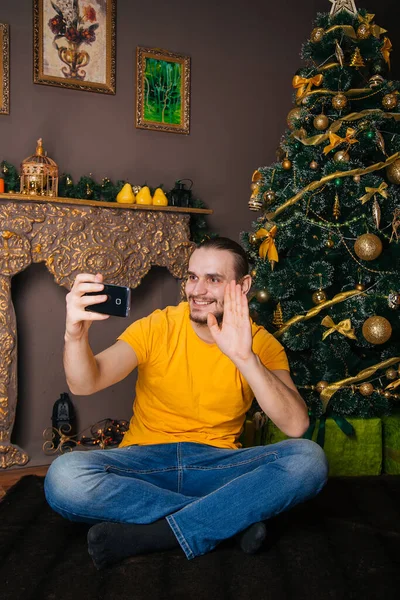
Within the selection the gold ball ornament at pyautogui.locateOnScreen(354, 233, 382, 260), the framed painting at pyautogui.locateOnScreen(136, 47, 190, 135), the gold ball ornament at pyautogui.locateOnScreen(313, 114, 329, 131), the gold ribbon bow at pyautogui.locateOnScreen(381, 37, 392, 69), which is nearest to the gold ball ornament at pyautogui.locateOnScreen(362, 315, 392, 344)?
the gold ball ornament at pyautogui.locateOnScreen(354, 233, 382, 260)

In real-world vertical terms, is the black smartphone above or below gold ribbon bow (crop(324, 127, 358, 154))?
below

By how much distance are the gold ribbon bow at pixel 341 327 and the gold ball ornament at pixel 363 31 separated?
1.32m

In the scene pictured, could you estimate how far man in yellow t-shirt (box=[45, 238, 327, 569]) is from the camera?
5.20 ft

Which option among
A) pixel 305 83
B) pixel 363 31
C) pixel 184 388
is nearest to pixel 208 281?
pixel 184 388

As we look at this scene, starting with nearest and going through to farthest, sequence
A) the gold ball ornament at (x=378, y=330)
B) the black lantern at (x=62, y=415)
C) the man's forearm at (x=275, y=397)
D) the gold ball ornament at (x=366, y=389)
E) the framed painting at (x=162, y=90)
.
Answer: the man's forearm at (x=275, y=397) < the gold ball ornament at (x=378, y=330) < the gold ball ornament at (x=366, y=389) < the black lantern at (x=62, y=415) < the framed painting at (x=162, y=90)

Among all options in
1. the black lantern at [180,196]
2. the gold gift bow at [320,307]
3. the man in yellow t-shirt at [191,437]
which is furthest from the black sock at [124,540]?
the black lantern at [180,196]

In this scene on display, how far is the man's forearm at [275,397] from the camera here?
158 cm

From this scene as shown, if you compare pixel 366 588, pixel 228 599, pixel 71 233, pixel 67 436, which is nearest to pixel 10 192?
pixel 71 233

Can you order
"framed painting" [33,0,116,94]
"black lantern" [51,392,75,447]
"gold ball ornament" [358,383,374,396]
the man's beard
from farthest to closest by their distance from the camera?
1. "black lantern" [51,392,75,447]
2. "framed painting" [33,0,116,94]
3. "gold ball ornament" [358,383,374,396]
4. the man's beard

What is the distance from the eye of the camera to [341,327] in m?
2.47

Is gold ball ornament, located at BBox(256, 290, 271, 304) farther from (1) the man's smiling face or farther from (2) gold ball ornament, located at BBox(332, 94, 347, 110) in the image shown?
(2) gold ball ornament, located at BBox(332, 94, 347, 110)

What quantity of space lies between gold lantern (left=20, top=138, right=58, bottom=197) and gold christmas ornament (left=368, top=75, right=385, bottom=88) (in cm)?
164

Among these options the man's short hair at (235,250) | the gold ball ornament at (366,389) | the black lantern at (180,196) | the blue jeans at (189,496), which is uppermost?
the black lantern at (180,196)

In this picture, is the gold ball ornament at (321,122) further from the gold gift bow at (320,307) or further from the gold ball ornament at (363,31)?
the gold gift bow at (320,307)
